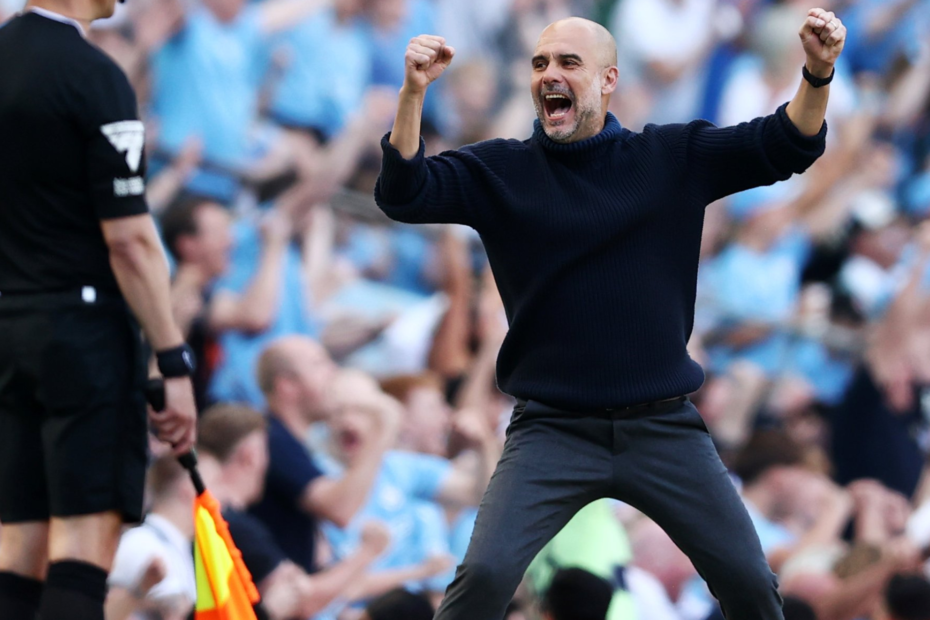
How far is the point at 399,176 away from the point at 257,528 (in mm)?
2034

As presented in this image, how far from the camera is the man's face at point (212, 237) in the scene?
21.4ft

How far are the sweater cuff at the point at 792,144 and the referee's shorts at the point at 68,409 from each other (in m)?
1.90

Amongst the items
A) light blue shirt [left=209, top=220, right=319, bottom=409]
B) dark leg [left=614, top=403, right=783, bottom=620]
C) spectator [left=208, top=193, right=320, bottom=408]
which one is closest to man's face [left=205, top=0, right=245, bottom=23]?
spectator [left=208, top=193, right=320, bottom=408]

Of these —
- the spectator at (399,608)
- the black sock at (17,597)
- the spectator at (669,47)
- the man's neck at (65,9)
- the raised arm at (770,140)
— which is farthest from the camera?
the spectator at (669,47)

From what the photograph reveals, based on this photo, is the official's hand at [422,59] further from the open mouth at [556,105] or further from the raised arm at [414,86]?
the open mouth at [556,105]

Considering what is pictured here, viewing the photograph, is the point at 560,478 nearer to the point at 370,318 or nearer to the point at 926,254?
the point at 370,318

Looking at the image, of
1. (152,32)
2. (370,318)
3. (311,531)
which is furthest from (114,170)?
(370,318)

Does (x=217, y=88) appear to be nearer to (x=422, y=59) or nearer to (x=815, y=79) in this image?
(x=422, y=59)

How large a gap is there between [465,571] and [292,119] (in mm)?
4638

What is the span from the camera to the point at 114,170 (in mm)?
3383

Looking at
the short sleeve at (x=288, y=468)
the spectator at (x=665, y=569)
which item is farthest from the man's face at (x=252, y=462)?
the spectator at (x=665, y=569)

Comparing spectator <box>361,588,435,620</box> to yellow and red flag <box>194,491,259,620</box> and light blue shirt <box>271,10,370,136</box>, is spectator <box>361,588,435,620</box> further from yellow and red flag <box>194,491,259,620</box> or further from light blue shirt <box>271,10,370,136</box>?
light blue shirt <box>271,10,370,136</box>

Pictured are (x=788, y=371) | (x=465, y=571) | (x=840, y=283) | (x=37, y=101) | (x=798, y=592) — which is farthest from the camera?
(x=840, y=283)

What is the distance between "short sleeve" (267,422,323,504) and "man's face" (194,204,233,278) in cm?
100
